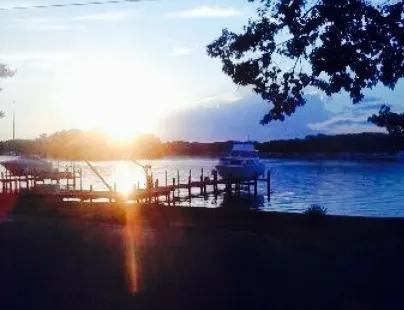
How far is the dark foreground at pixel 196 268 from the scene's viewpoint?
10188 millimetres

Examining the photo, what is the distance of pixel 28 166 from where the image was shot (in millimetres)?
68125

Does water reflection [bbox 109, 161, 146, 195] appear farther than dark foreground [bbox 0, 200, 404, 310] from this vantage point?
Yes

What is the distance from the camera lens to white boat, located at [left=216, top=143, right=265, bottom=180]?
7025 centimetres

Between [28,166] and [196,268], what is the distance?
58073mm

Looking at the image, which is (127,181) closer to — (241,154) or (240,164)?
(241,154)

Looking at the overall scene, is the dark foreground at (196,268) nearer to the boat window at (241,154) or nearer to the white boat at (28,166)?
the white boat at (28,166)

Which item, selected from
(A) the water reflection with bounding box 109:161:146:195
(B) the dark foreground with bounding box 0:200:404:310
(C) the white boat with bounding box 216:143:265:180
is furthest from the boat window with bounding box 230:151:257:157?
(B) the dark foreground with bounding box 0:200:404:310

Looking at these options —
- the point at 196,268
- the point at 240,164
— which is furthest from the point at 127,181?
the point at 196,268

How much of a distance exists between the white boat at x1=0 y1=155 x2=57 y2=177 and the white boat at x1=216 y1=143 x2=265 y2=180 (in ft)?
57.5

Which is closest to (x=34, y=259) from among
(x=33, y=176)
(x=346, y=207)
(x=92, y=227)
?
(x=92, y=227)

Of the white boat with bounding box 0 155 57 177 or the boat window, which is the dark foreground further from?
the boat window

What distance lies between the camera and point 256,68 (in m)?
16.6

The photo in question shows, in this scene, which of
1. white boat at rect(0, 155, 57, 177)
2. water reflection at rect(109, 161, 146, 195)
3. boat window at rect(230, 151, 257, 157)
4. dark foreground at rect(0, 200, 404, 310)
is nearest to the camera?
dark foreground at rect(0, 200, 404, 310)

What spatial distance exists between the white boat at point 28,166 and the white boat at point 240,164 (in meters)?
17.5
